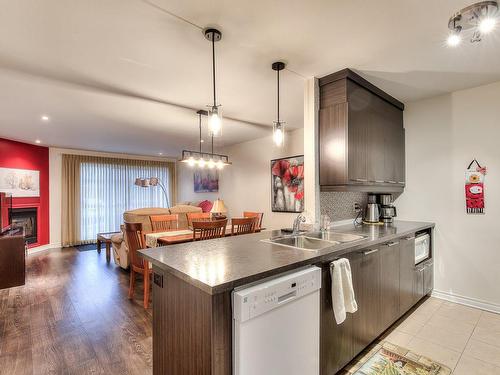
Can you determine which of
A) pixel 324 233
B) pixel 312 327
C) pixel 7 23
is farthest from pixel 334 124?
pixel 7 23

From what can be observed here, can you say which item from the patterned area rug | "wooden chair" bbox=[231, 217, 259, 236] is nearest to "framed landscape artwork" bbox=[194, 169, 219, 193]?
"wooden chair" bbox=[231, 217, 259, 236]

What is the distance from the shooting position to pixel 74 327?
8.18ft

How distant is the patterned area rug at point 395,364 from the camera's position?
1.85 meters

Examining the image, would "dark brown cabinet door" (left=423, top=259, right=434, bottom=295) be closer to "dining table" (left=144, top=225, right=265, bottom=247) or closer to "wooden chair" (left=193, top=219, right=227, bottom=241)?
"wooden chair" (left=193, top=219, right=227, bottom=241)

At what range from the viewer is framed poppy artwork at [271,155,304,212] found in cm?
477

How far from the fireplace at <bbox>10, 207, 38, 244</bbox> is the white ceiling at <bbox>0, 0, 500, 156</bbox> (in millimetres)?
2733

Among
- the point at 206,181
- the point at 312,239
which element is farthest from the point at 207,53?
the point at 206,181

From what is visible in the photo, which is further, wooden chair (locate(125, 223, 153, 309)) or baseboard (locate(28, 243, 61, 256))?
baseboard (locate(28, 243, 61, 256))

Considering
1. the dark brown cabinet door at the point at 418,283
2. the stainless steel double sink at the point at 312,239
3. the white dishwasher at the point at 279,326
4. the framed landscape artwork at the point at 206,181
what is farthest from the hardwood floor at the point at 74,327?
the framed landscape artwork at the point at 206,181

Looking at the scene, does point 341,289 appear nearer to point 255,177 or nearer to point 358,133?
point 358,133

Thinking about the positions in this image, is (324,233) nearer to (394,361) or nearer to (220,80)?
(394,361)

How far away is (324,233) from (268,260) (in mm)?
1130

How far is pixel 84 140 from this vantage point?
546cm

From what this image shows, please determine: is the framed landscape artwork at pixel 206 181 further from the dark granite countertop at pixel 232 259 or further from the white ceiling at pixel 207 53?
the dark granite countertop at pixel 232 259
